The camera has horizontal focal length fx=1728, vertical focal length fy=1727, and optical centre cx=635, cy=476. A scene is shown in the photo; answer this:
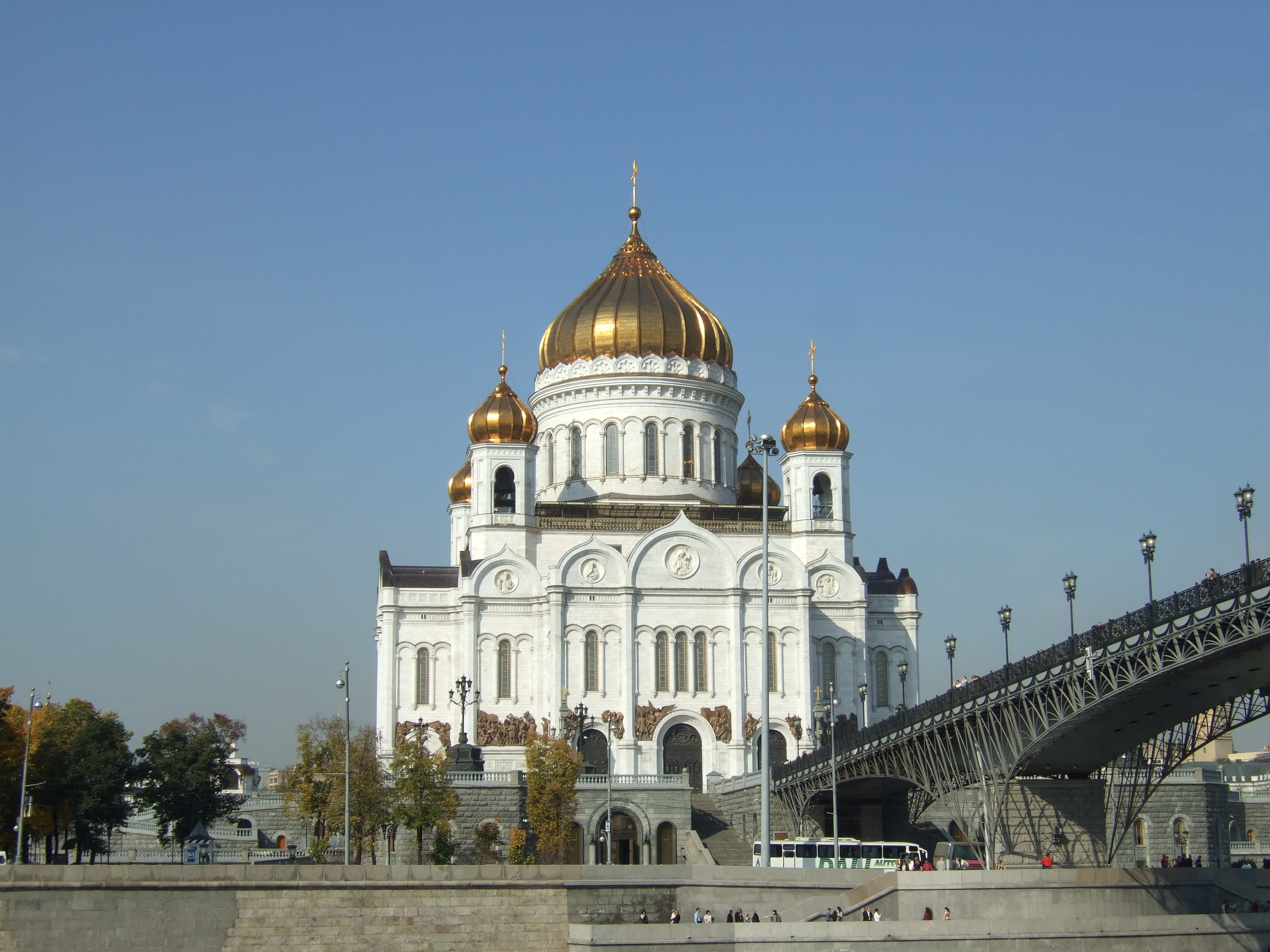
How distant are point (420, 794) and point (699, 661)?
60.4 ft

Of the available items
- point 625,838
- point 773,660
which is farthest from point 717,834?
point 773,660

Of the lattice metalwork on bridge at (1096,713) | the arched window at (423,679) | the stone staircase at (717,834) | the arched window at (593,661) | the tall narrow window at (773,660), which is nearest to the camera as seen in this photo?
the lattice metalwork on bridge at (1096,713)

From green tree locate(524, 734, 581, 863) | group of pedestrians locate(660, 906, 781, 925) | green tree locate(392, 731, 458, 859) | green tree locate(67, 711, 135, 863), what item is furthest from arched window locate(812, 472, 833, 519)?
group of pedestrians locate(660, 906, 781, 925)

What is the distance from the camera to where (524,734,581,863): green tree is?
53312mm

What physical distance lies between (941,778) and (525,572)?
23449 millimetres

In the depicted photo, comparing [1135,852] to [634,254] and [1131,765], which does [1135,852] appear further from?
[634,254]

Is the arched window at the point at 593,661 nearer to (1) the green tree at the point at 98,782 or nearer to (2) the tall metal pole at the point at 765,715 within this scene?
(1) the green tree at the point at 98,782

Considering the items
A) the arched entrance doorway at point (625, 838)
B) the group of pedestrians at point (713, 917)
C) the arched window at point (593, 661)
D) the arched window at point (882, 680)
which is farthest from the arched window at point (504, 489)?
the group of pedestrians at point (713, 917)

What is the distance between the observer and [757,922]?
3853 centimetres

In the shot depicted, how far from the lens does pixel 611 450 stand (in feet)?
243

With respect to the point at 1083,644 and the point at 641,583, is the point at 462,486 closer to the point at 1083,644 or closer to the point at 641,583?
the point at 641,583

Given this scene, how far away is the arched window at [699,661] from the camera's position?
66062 millimetres

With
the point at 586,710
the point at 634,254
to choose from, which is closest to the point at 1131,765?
the point at 586,710

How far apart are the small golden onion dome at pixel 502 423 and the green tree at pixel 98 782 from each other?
2014 centimetres
